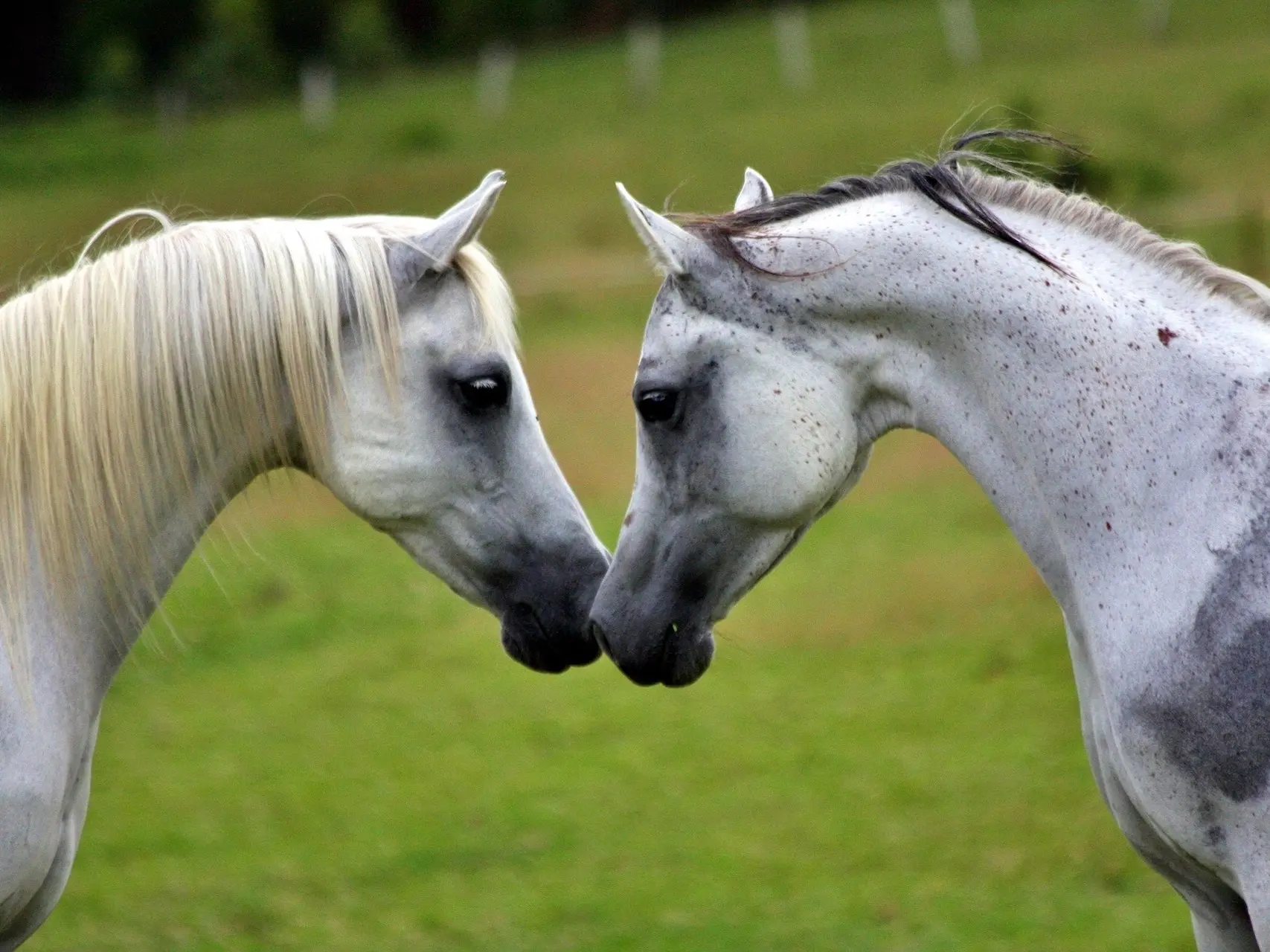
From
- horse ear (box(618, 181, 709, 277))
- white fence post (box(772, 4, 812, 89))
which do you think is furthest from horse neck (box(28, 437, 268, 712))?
white fence post (box(772, 4, 812, 89))

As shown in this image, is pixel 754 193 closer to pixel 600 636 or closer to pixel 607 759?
pixel 600 636

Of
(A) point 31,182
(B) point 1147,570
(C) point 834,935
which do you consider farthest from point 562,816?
(A) point 31,182

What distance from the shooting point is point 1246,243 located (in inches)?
485

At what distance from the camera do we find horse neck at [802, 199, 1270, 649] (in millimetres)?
2771

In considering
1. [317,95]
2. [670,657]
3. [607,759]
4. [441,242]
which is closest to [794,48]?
[317,95]

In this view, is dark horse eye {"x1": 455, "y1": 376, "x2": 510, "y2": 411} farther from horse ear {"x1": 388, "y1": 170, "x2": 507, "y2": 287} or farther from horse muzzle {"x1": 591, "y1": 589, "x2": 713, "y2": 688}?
horse muzzle {"x1": 591, "y1": 589, "x2": 713, "y2": 688}

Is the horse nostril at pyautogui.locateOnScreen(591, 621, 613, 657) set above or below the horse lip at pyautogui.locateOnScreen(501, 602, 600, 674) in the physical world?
above

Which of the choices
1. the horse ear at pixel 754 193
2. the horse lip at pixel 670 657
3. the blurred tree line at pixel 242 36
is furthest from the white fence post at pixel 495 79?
the horse lip at pixel 670 657

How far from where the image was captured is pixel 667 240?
3.05 m

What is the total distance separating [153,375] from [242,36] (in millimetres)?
33023

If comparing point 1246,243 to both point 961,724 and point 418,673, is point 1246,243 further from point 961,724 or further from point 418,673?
point 418,673

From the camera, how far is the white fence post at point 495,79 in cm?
2927

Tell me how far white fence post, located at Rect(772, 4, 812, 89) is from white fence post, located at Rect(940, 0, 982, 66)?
286 cm

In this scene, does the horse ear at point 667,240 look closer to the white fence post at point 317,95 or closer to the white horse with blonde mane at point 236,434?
the white horse with blonde mane at point 236,434
